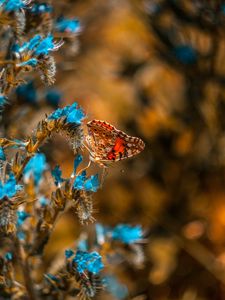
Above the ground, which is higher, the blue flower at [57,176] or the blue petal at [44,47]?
the blue petal at [44,47]

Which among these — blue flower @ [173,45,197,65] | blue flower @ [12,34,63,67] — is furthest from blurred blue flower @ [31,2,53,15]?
blue flower @ [173,45,197,65]

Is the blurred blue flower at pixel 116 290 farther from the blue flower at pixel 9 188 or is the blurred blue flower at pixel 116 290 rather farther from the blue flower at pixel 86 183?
the blue flower at pixel 9 188

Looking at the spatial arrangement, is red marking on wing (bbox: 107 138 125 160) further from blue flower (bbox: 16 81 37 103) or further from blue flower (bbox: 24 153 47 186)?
blue flower (bbox: 16 81 37 103)

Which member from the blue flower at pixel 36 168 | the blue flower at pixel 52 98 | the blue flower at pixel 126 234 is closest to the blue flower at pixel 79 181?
the blue flower at pixel 36 168

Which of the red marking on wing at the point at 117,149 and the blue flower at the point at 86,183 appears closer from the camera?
the blue flower at the point at 86,183

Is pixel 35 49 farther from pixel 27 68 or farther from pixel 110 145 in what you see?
pixel 110 145

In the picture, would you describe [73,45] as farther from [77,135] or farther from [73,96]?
[73,96]

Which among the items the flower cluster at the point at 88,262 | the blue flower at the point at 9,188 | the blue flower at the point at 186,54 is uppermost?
the blue flower at the point at 9,188
